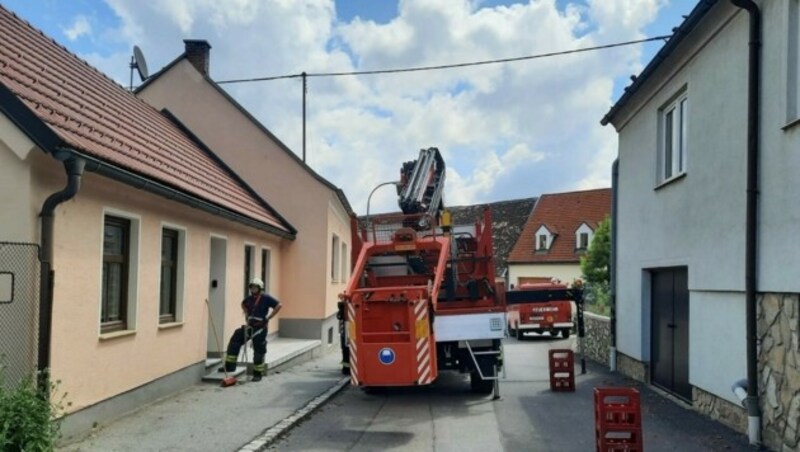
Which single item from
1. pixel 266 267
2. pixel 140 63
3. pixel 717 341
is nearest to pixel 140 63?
pixel 140 63

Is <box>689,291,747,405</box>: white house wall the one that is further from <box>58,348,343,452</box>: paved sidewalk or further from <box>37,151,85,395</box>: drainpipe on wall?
<box>37,151,85,395</box>: drainpipe on wall

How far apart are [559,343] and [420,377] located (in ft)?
53.4

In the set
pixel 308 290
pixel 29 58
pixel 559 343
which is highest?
pixel 29 58

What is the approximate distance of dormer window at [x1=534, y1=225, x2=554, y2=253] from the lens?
4369 cm

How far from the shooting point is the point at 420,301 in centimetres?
991

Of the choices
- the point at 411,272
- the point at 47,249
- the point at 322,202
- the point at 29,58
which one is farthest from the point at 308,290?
the point at 47,249

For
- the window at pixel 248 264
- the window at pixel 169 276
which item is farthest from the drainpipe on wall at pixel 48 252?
the window at pixel 248 264

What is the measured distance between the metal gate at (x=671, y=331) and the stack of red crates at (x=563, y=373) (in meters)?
1.49

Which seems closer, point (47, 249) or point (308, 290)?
point (47, 249)

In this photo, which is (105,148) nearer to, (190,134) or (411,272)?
(411,272)

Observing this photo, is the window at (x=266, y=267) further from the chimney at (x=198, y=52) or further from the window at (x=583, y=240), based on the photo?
the window at (x=583, y=240)

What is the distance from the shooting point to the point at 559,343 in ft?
81.7

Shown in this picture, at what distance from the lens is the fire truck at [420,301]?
9.77m

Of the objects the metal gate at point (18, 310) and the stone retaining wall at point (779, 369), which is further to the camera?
the stone retaining wall at point (779, 369)
